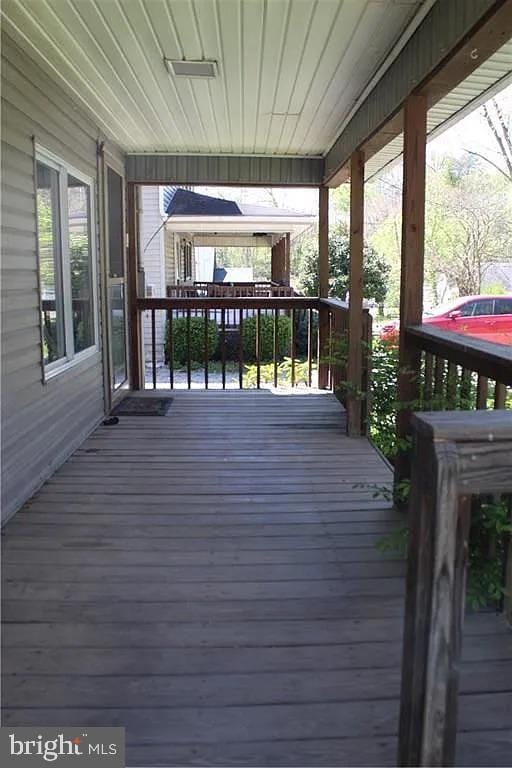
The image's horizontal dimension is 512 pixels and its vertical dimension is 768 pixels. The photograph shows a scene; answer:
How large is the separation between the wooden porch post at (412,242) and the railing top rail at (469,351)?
0.13 m

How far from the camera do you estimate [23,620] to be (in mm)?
2279

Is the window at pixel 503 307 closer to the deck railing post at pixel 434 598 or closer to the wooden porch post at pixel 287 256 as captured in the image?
the wooden porch post at pixel 287 256

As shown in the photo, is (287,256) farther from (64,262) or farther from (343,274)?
(64,262)

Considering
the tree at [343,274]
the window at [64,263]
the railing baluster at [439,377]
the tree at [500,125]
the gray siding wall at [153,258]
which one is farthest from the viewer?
the tree at [500,125]

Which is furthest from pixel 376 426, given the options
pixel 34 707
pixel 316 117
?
pixel 34 707

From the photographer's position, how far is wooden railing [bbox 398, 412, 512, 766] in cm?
123

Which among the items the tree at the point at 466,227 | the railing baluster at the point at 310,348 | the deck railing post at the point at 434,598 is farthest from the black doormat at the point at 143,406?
the tree at the point at 466,227

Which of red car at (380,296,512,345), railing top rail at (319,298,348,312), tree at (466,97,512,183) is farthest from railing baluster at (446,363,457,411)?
tree at (466,97,512,183)

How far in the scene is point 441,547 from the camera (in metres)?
1.24

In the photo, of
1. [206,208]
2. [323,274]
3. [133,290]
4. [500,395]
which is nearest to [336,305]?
[323,274]

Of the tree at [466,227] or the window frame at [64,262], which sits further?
the tree at [466,227]

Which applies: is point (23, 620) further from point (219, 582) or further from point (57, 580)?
point (219, 582)

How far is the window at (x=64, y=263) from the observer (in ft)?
13.0

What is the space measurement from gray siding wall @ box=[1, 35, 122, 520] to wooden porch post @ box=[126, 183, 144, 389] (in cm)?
223
